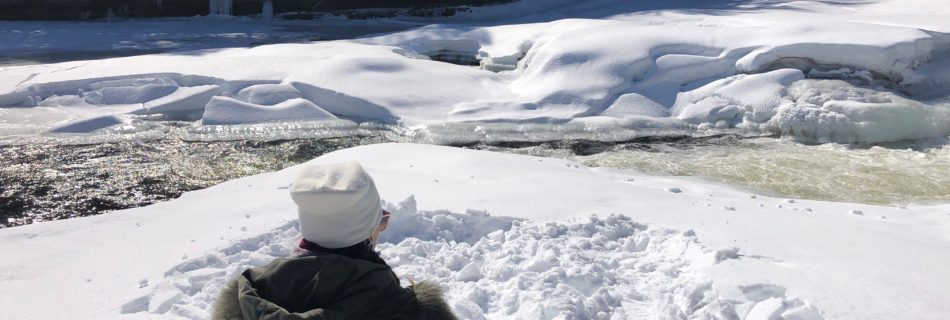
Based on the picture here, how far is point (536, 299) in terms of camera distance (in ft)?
8.56

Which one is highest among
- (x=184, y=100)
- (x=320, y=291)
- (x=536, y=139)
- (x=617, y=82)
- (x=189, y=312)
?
(x=617, y=82)

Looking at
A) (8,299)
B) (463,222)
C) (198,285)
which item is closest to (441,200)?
(463,222)

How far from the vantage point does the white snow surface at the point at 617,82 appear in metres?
6.51

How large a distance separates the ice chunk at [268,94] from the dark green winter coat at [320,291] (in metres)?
6.02

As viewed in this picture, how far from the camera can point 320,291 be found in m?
1.30

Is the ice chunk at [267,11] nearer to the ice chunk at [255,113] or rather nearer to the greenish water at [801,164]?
the ice chunk at [255,113]

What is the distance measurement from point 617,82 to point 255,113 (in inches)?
170

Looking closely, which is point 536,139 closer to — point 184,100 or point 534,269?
point 534,269

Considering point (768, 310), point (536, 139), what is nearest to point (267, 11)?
point (536, 139)

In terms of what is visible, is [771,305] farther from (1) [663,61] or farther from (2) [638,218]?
(1) [663,61]

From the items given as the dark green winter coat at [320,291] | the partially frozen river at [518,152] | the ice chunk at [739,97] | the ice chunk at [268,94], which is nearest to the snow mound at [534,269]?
the dark green winter coat at [320,291]

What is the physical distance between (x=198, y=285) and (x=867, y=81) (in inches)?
287

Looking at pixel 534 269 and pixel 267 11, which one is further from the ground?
pixel 267 11

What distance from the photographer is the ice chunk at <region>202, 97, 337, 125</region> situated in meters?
6.64
